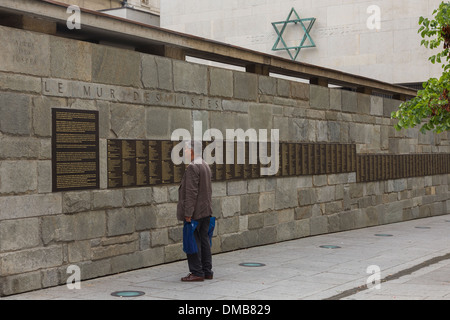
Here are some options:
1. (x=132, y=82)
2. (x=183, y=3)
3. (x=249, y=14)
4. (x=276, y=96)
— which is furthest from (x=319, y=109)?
(x=183, y=3)

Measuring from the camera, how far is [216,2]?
29.1 metres

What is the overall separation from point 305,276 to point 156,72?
148 inches

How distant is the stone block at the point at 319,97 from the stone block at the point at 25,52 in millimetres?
7030

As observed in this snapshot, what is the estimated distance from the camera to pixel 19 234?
812 centimetres

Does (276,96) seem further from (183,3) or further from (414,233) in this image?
(183,3)

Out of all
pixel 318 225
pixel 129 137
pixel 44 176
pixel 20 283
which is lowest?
pixel 20 283

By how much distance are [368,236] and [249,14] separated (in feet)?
52.6

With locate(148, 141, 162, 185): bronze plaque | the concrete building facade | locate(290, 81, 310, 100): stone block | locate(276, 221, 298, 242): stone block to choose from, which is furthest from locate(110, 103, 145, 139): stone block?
the concrete building facade

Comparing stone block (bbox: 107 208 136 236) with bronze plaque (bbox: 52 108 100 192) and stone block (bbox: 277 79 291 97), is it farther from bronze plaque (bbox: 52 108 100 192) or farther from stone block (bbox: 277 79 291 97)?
stone block (bbox: 277 79 291 97)

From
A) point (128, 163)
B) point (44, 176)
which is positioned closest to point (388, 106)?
point (128, 163)

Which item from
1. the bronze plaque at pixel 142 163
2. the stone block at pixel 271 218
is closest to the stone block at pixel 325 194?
the stone block at pixel 271 218

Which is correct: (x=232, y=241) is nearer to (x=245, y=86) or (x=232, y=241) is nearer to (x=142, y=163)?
(x=142, y=163)

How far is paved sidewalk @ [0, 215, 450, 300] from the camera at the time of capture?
7.97m

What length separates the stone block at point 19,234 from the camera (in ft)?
26.1
